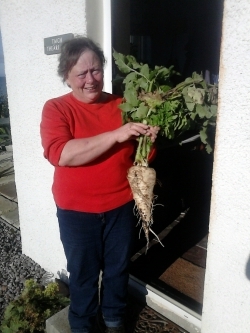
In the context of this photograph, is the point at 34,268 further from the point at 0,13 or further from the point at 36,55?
the point at 0,13

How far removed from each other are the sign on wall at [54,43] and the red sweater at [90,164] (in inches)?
31.2

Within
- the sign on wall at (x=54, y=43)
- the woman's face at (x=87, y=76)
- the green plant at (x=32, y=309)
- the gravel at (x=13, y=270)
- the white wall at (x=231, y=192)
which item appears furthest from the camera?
the gravel at (x=13, y=270)

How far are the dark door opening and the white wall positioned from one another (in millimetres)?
1085

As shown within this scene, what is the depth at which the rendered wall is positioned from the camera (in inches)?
112

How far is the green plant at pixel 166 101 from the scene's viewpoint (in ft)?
6.50

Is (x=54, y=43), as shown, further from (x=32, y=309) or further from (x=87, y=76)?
(x=32, y=309)

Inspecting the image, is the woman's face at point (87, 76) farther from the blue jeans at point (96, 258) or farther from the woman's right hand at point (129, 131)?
the blue jeans at point (96, 258)

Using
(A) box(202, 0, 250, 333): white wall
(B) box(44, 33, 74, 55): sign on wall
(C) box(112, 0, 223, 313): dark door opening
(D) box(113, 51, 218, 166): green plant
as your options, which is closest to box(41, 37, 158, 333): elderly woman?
(D) box(113, 51, 218, 166): green plant

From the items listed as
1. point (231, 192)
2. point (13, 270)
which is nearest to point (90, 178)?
point (231, 192)

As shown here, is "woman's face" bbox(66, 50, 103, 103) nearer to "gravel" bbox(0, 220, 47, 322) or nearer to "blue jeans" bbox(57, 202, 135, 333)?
"blue jeans" bbox(57, 202, 135, 333)

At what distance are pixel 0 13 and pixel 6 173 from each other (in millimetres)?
4978

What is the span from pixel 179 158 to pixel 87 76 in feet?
9.70

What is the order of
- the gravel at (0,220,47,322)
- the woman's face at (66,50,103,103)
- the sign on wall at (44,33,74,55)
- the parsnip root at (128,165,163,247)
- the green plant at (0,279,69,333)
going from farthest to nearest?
the gravel at (0,220,47,322)
the green plant at (0,279,69,333)
the sign on wall at (44,33,74,55)
the parsnip root at (128,165,163,247)
the woman's face at (66,50,103,103)

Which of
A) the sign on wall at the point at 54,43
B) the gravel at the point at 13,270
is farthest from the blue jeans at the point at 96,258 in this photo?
the sign on wall at the point at 54,43
